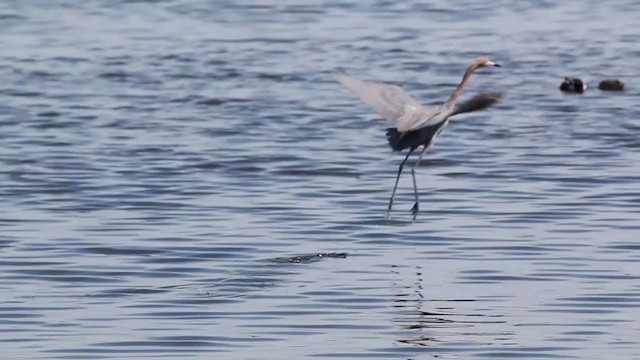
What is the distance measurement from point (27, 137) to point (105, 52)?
6.46 metres

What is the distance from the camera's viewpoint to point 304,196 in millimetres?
15266

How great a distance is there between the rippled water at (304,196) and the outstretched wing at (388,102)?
905mm

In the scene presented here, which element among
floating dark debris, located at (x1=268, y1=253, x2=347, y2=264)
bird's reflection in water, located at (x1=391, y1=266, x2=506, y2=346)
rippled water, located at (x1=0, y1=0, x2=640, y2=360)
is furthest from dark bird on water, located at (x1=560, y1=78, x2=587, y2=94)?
bird's reflection in water, located at (x1=391, y1=266, x2=506, y2=346)

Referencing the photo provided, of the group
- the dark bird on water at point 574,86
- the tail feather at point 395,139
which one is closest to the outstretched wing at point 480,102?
the tail feather at point 395,139

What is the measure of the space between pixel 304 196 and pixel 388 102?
332 cm

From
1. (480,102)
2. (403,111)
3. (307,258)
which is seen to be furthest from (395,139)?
(480,102)

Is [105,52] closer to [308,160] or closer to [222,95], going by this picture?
[222,95]

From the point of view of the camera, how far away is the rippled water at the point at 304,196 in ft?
33.4

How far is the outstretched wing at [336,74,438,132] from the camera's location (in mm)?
11828

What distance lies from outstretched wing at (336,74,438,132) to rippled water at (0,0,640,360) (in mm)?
905

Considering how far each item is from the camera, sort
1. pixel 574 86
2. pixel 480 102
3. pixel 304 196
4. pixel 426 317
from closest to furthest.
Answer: pixel 426 317 < pixel 480 102 < pixel 304 196 < pixel 574 86

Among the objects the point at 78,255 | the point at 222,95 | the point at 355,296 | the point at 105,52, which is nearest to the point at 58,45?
the point at 105,52

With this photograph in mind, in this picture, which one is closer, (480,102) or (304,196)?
(480,102)

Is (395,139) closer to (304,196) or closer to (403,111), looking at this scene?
(403,111)
